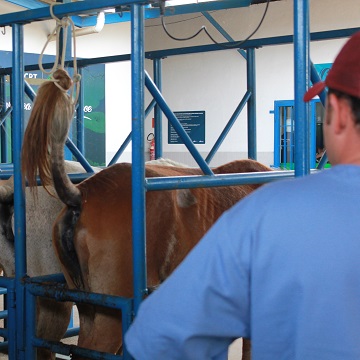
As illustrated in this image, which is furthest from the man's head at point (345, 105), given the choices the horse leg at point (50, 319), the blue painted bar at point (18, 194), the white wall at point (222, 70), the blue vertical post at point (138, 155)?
the white wall at point (222, 70)

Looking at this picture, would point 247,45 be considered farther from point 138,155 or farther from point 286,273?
point 286,273

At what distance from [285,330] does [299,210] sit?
194 mm

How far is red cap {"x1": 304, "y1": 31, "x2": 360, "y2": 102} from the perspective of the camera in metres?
0.93

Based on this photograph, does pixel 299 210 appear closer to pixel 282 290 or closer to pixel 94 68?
pixel 282 290

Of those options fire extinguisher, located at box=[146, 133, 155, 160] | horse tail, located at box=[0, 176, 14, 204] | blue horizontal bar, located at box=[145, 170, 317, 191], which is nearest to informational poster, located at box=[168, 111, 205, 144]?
fire extinguisher, located at box=[146, 133, 155, 160]

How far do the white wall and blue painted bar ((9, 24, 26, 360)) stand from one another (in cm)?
903

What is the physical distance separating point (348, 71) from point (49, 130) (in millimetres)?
1571

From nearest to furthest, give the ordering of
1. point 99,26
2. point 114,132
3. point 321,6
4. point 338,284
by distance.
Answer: point 338,284
point 99,26
point 321,6
point 114,132

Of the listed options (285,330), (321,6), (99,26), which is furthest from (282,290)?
(321,6)

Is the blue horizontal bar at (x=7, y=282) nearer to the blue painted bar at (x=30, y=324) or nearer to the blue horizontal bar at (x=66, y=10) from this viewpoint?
the blue painted bar at (x=30, y=324)

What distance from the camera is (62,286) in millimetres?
2436

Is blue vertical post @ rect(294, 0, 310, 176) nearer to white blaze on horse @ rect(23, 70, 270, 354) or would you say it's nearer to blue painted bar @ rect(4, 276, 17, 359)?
white blaze on horse @ rect(23, 70, 270, 354)

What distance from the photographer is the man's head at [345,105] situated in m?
0.94

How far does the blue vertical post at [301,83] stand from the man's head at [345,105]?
86 centimetres
